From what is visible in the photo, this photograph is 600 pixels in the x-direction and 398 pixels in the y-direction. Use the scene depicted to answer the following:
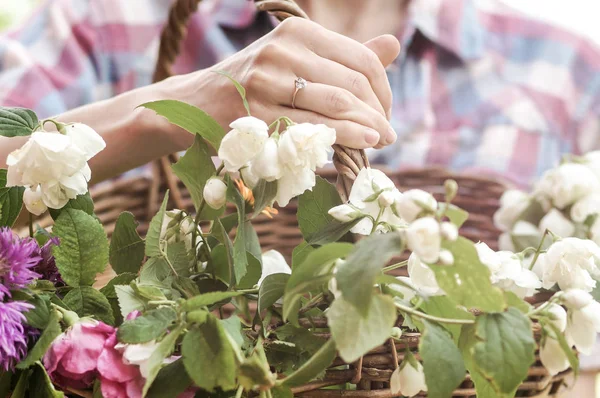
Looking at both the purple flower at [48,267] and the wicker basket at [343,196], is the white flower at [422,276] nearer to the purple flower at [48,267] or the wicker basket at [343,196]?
the wicker basket at [343,196]

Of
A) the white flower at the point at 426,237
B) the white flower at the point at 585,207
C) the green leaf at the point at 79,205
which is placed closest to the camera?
the white flower at the point at 426,237

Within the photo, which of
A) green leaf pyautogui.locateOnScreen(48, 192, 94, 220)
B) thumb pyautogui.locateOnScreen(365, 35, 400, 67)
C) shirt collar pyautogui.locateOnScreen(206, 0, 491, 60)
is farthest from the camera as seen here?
shirt collar pyautogui.locateOnScreen(206, 0, 491, 60)

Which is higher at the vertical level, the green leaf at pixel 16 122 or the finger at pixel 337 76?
the finger at pixel 337 76

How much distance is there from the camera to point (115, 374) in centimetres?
27

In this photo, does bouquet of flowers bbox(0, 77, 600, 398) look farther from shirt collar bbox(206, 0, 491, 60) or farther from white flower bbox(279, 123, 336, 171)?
shirt collar bbox(206, 0, 491, 60)

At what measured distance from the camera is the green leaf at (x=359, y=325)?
0.76 feet

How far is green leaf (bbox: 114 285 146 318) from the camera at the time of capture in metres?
0.28

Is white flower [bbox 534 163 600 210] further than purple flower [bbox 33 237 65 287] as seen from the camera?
Yes

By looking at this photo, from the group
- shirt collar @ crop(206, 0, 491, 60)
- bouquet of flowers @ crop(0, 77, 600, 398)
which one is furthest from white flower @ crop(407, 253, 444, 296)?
shirt collar @ crop(206, 0, 491, 60)

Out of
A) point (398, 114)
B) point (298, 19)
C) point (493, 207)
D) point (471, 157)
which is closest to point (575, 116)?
point (471, 157)

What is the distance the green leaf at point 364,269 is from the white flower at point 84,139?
14 centimetres

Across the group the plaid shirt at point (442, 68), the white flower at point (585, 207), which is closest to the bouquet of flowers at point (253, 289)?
the white flower at point (585, 207)

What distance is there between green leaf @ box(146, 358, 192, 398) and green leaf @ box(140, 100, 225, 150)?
107 mm

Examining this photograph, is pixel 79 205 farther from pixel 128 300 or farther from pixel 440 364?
pixel 440 364
